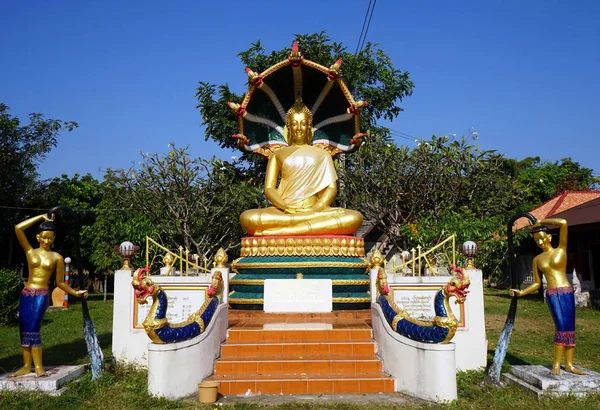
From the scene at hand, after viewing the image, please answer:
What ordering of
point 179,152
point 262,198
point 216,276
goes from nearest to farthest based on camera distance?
1. point 216,276
2. point 179,152
3. point 262,198

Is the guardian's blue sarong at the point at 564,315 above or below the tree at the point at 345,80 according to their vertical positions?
below

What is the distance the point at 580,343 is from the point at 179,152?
1407 cm

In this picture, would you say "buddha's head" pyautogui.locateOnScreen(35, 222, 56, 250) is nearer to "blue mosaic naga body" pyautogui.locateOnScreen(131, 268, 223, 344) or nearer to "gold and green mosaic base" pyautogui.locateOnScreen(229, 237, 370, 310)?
"blue mosaic naga body" pyautogui.locateOnScreen(131, 268, 223, 344)

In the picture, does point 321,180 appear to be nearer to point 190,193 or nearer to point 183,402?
point 183,402

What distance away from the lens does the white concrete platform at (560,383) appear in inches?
234

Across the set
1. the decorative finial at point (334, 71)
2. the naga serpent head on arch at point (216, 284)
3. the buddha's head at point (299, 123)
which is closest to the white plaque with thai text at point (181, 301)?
the naga serpent head on arch at point (216, 284)

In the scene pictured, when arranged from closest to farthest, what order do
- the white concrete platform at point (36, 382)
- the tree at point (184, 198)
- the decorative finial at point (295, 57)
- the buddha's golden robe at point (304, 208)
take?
the white concrete platform at point (36, 382), the buddha's golden robe at point (304, 208), the decorative finial at point (295, 57), the tree at point (184, 198)

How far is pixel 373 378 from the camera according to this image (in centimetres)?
656

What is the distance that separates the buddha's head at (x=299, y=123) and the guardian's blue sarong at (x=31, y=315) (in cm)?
723

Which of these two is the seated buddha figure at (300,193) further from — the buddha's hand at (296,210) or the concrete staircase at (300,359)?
the concrete staircase at (300,359)

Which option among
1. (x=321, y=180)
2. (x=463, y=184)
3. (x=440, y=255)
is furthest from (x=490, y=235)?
(x=321, y=180)

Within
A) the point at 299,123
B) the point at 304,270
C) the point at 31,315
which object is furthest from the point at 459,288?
the point at 299,123

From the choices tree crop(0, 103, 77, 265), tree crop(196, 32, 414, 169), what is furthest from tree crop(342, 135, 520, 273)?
tree crop(0, 103, 77, 265)

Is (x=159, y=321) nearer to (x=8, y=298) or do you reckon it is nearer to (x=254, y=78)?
(x=254, y=78)
